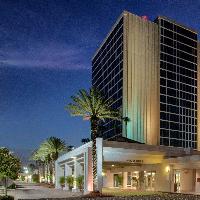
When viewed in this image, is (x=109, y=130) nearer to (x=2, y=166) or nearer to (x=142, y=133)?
(x=142, y=133)

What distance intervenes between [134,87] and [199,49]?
29.3 meters

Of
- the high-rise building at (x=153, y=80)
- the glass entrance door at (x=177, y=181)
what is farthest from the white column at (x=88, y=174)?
the high-rise building at (x=153, y=80)

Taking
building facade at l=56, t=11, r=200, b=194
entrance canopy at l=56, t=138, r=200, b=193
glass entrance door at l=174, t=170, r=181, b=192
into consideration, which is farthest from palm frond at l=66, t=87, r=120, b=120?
building facade at l=56, t=11, r=200, b=194

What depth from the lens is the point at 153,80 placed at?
10969cm

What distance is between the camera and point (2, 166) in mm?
36281

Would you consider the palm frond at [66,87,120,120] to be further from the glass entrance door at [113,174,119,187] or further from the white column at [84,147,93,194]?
the glass entrance door at [113,174,119,187]

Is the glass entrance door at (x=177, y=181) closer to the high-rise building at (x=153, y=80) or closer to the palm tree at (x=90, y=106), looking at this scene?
the palm tree at (x=90, y=106)

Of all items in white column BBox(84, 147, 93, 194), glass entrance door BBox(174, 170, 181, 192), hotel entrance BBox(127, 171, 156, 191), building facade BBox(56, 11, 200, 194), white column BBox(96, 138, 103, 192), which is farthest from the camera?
building facade BBox(56, 11, 200, 194)

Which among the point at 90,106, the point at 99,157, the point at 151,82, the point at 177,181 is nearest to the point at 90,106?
the point at 90,106

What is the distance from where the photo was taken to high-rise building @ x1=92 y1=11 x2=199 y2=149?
4151 inches

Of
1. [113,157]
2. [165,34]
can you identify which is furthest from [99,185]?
[165,34]

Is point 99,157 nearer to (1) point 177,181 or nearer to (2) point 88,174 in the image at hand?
(2) point 88,174

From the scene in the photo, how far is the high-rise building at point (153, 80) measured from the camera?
346 feet

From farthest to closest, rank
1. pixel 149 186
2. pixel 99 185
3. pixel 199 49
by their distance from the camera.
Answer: pixel 199 49 → pixel 149 186 → pixel 99 185
